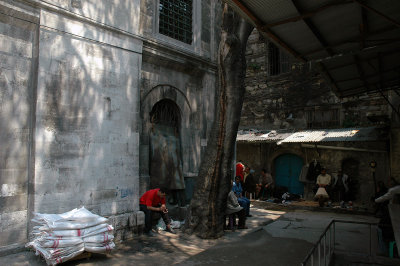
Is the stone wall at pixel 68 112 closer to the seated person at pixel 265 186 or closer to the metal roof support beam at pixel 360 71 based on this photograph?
the metal roof support beam at pixel 360 71

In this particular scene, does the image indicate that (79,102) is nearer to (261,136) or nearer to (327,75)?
(327,75)

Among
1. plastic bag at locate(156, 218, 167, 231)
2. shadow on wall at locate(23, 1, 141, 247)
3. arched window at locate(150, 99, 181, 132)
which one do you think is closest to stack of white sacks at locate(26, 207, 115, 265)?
shadow on wall at locate(23, 1, 141, 247)

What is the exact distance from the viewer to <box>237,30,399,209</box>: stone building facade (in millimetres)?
13227

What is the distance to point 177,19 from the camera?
9.31 meters

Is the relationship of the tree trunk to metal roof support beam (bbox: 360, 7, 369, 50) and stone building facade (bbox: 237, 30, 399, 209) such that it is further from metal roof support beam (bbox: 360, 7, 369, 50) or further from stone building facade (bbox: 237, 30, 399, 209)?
stone building facade (bbox: 237, 30, 399, 209)

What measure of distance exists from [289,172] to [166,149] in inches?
351

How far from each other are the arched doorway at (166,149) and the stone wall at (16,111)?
3.16 m

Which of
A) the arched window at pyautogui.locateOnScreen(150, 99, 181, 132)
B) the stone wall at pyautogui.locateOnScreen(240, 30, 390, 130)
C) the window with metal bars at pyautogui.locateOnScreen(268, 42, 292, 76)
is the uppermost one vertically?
the window with metal bars at pyautogui.locateOnScreen(268, 42, 292, 76)

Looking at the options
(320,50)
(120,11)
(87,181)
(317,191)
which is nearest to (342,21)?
(320,50)

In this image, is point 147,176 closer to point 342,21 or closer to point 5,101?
point 5,101

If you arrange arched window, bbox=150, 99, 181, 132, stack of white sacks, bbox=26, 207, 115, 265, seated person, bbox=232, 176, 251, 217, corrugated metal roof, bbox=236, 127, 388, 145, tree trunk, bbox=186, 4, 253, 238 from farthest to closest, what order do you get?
corrugated metal roof, bbox=236, 127, 388, 145 < seated person, bbox=232, 176, 251, 217 < arched window, bbox=150, 99, 181, 132 < tree trunk, bbox=186, 4, 253, 238 < stack of white sacks, bbox=26, 207, 115, 265

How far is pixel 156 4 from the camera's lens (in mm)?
8516

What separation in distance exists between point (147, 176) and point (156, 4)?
4521 mm

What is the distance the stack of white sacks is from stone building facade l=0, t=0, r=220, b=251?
0.57m
